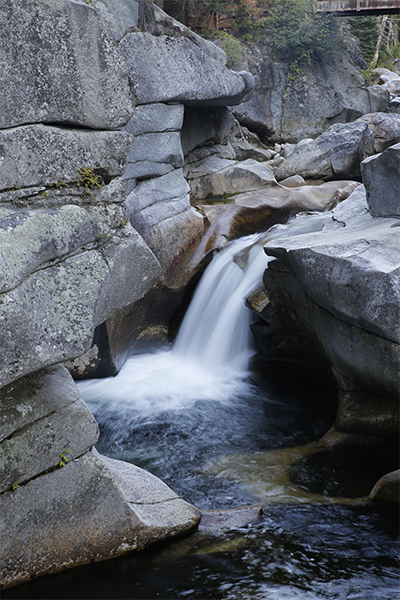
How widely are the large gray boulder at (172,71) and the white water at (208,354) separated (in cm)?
306

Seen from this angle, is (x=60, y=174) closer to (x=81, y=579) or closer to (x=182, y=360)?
(x=81, y=579)

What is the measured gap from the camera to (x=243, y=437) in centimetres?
568

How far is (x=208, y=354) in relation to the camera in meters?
7.91

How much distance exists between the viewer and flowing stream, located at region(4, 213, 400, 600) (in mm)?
3209

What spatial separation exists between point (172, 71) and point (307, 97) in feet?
39.5

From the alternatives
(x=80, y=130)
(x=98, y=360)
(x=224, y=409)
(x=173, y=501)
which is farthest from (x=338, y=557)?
(x=98, y=360)

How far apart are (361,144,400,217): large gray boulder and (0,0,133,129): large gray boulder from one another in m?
3.45

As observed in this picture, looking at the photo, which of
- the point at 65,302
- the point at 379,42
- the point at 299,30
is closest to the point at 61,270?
the point at 65,302

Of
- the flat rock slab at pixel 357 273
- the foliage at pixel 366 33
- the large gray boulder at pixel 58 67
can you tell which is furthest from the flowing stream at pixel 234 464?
the foliage at pixel 366 33

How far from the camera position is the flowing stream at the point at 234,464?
10.5 feet

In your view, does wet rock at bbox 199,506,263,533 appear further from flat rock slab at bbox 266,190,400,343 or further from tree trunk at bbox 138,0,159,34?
tree trunk at bbox 138,0,159,34

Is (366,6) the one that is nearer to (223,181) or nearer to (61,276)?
(223,181)

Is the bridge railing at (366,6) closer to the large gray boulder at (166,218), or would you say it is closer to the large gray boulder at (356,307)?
the large gray boulder at (166,218)

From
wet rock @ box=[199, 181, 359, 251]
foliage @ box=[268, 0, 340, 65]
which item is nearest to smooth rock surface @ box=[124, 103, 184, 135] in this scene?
wet rock @ box=[199, 181, 359, 251]
